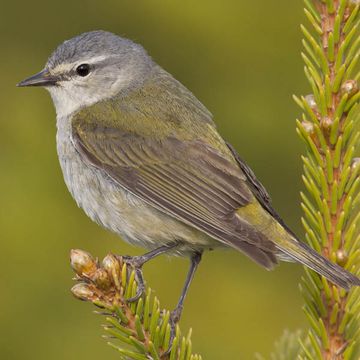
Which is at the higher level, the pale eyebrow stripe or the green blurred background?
the pale eyebrow stripe

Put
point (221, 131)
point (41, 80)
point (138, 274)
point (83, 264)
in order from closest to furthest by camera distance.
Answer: point (83, 264)
point (138, 274)
point (41, 80)
point (221, 131)

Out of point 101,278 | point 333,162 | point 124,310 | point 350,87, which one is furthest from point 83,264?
point 350,87

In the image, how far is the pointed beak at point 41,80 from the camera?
14.4ft

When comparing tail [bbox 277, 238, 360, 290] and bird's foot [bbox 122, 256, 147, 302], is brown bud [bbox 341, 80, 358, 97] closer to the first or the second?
tail [bbox 277, 238, 360, 290]

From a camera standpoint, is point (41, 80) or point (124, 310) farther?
point (41, 80)

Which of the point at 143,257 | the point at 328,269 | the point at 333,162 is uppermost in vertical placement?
the point at 333,162

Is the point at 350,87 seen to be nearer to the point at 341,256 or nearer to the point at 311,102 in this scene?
the point at 311,102

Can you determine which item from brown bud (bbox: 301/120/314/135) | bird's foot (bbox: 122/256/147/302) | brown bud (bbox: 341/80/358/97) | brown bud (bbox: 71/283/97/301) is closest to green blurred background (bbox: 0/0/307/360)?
bird's foot (bbox: 122/256/147/302)

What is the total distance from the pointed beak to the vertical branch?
2060 millimetres

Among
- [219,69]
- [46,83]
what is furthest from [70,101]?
[219,69]

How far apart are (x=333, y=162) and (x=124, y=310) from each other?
95 cm

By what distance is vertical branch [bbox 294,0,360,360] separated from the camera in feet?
9.05

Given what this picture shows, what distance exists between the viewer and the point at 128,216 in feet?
13.1

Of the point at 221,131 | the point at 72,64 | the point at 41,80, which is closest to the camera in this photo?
the point at 41,80
